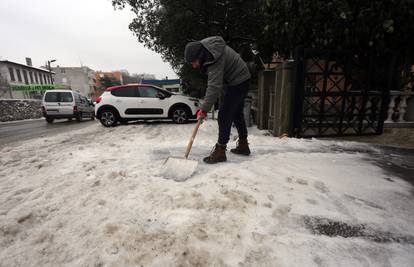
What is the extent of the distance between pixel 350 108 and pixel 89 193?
17.8ft

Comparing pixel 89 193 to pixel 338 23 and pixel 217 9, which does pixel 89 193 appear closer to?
pixel 338 23

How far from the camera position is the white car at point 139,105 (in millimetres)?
8258

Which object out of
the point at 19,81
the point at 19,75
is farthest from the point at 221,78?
the point at 19,75

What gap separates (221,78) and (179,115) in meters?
5.94

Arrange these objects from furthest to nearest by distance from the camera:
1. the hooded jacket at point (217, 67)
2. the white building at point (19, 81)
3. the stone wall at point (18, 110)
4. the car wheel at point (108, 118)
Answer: the white building at point (19, 81)
the stone wall at point (18, 110)
the car wheel at point (108, 118)
the hooded jacket at point (217, 67)

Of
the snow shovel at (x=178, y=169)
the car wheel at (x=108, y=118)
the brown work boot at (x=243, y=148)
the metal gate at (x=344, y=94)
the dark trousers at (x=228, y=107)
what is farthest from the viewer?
the car wheel at (x=108, y=118)

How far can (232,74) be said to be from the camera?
2.96m

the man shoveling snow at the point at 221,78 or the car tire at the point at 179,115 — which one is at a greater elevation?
the man shoveling snow at the point at 221,78

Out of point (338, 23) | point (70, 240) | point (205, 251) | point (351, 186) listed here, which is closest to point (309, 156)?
point (351, 186)

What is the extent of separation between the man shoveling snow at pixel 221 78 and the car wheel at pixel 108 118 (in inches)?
253

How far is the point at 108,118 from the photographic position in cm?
827

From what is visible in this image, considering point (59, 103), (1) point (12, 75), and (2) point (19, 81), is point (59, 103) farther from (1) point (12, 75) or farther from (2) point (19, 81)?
(2) point (19, 81)

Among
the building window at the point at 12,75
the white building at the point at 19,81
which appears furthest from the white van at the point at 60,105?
the building window at the point at 12,75

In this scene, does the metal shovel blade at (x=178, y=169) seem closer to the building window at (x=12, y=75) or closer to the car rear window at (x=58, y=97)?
the car rear window at (x=58, y=97)
